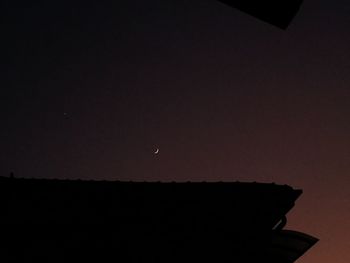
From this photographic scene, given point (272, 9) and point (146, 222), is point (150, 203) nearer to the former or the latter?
point (146, 222)

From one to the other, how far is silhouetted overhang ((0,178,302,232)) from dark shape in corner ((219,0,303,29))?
21.9ft

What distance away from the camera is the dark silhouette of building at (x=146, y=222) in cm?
726

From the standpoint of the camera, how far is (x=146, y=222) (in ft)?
25.6

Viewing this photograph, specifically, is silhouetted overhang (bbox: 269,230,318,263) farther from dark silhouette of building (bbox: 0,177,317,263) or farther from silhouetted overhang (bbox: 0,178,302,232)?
silhouetted overhang (bbox: 0,178,302,232)

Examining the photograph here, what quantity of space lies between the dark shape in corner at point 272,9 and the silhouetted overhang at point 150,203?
669 centimetres

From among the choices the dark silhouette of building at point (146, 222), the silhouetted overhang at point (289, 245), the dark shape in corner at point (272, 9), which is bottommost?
the dark shape in corner at point (272, 9)

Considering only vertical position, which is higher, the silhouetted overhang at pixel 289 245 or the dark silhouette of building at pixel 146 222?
the dark silhouette of building at pixel 146 222

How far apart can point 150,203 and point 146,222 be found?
38 centimetres

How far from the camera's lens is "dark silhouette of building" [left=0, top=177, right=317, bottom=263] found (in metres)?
7.26

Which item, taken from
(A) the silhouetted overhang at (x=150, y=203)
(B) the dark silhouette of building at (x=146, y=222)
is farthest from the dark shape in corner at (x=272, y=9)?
(A) the silhouetted overhang at (x=150, y=203)

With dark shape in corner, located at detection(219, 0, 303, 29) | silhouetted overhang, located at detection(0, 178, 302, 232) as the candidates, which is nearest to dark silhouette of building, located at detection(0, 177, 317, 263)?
silhouetted overhang, located at detection(0, 178, 302, 232)

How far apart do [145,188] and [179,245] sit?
4.05ft

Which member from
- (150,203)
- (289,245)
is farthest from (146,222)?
(289,245)

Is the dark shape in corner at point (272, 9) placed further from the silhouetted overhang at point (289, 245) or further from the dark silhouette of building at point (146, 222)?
the silhouetted overhang at point (289, 245)
